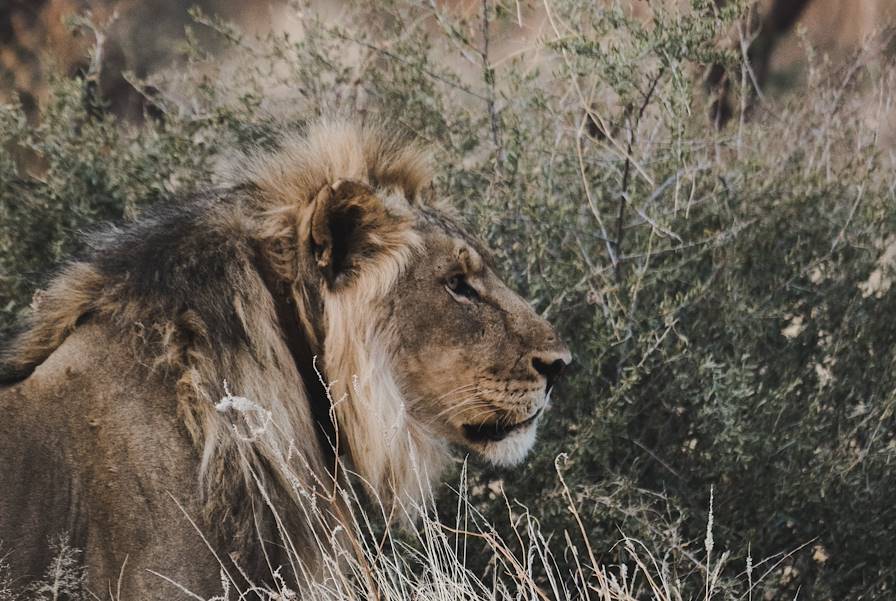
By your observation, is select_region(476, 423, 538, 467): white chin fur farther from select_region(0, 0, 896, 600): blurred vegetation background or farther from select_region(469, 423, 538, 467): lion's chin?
select_region(0, 0, 896, 600): blurred vegetation background

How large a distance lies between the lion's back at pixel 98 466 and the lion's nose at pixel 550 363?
1.08 m

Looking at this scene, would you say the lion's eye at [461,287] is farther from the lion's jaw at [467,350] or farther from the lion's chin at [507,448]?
the lion's chin at [507,448]

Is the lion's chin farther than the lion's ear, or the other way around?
the lion's chin

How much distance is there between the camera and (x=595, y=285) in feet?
15.6

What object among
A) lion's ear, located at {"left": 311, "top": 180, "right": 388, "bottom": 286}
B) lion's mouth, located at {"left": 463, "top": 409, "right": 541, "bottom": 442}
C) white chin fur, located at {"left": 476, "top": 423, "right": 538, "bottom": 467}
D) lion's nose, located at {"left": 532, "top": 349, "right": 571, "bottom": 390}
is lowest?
white chin fur, located at {"left": 476, "top": 423, "right": 538, "bottom": 467}

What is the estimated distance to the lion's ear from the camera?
326 centimetres

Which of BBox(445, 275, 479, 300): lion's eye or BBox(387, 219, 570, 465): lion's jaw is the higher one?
BBox(445, 275, 479, 300): lion's eye

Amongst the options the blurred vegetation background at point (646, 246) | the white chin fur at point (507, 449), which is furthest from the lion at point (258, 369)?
the blurred vegetation background at point (646, 246)

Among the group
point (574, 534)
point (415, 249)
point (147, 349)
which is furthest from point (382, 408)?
point (574, 534)

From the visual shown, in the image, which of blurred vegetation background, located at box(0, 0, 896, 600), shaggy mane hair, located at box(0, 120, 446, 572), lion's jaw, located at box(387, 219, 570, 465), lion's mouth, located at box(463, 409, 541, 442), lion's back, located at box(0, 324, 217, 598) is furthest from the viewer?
blurred vegetation background, located at box(0, 0, 896, 600)

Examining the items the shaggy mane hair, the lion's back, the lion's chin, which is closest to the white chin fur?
the lion's chin

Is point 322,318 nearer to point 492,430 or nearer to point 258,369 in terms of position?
point 258,369

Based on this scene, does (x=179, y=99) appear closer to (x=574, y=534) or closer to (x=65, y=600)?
(x=574, y=534)

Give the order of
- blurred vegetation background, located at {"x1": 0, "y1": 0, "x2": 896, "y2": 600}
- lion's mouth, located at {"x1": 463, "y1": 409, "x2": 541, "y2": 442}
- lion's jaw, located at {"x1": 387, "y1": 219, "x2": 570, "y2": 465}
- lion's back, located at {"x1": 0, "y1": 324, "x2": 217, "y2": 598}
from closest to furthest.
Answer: lion's back, located at {"x1": 0, "y1": 324, "x2": 217, "y2": 598}, lion's jaw, located at {"x1": 387, "y1": 219, "x2": 570, "y2": 465}, lion's mouth, located at {"x1": 463, "y1": 409, "x2": 541, "y2": 442}, blurred vegetation background, located at {"x1": 0, "y1": 0, "x2": 896, "y2": 600}
